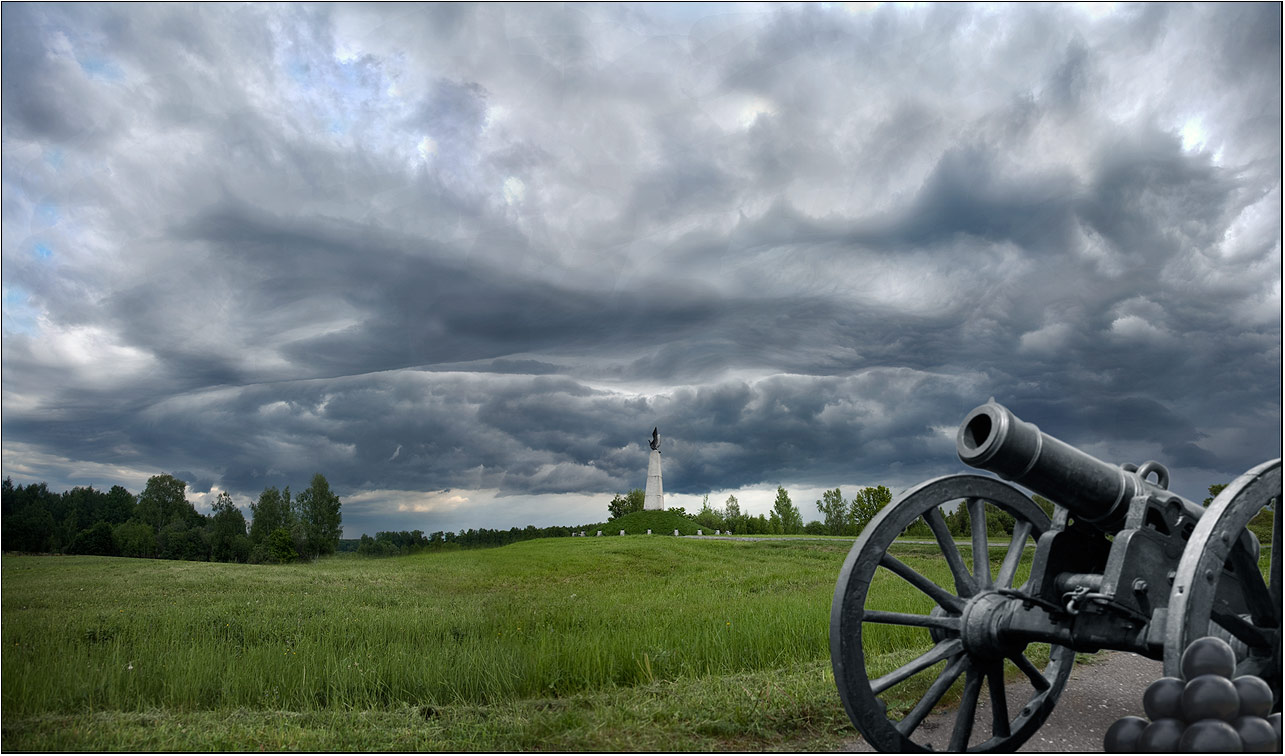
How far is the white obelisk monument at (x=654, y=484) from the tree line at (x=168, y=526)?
30477 mm

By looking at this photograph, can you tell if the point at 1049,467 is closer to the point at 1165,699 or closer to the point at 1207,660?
the point at 1207,660

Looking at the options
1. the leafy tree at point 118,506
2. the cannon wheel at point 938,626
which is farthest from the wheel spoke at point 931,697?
the leafy tree at point 118,506

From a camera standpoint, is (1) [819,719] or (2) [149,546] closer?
(1) [819,719]

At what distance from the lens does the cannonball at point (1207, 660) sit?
3.65m

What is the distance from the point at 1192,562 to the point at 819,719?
2.73 meters

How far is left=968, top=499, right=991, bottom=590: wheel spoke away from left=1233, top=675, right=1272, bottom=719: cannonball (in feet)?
4.96

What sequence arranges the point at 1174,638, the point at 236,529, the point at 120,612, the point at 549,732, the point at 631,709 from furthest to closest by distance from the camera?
the point at 236,529, the point at 120,612, the point at 631,709, the point at 549,732, the point at 1174,638

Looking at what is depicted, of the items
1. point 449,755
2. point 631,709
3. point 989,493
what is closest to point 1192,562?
point 989,493

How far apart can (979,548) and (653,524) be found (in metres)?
38.3

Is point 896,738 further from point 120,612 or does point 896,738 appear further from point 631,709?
point 120,612

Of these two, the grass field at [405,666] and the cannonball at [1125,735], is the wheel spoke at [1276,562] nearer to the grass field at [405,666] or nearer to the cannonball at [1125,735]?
the cannonball at [1125,735]

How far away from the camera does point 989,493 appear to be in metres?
5.18

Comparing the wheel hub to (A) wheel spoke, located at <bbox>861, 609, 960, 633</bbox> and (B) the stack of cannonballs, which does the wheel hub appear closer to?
(A) wheel spoke, located at <bbox>861, 609, 960, 633</bbox>

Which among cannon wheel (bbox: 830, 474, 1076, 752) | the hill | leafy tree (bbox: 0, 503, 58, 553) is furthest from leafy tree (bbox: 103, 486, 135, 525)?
the hill
